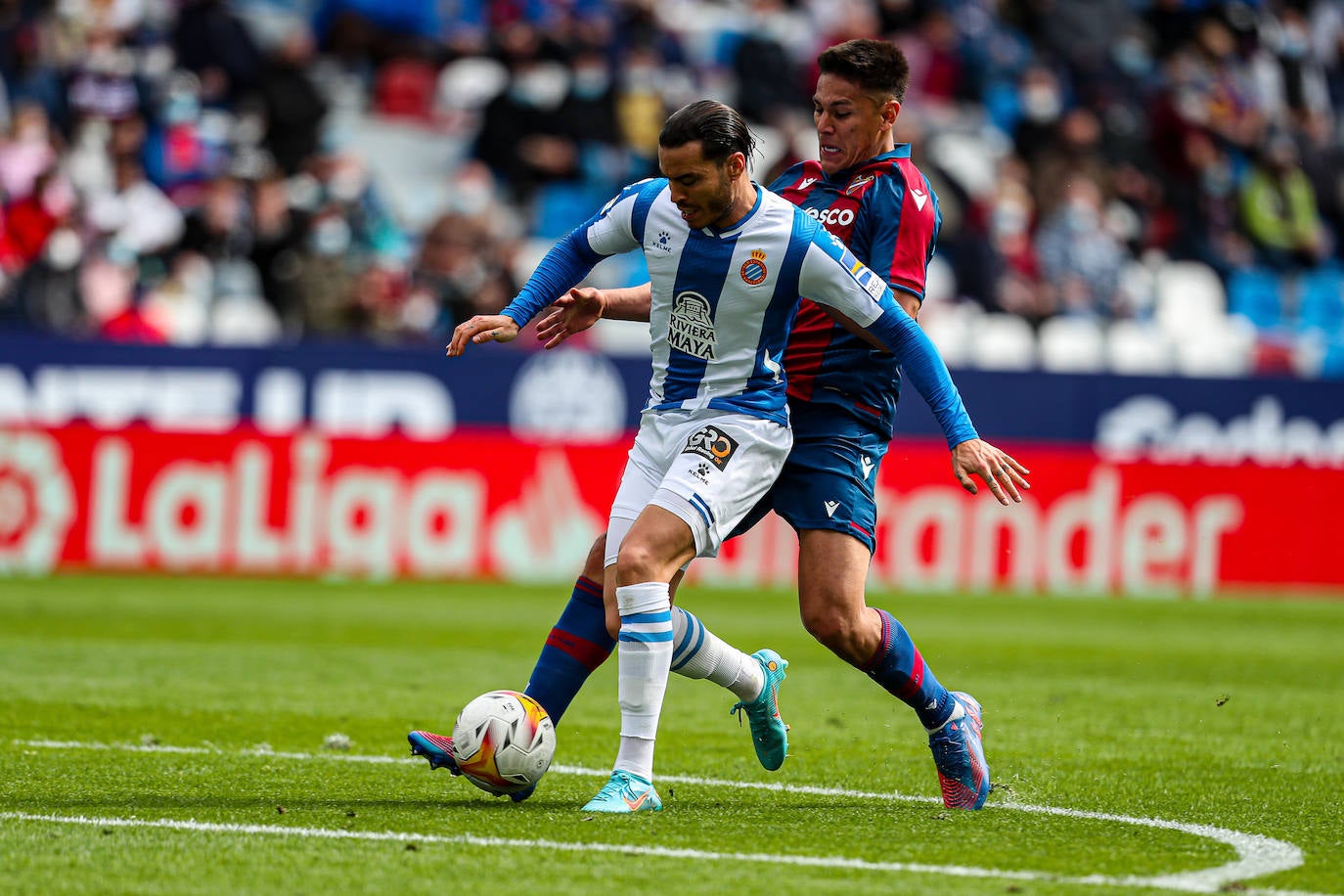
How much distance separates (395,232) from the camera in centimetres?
1808

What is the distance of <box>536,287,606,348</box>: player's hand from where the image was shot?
20.9 feet

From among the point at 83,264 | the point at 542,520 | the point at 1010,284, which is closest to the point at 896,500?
the point at 542,520

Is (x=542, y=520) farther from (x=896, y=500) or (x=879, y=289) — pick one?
(x=879, y=289)

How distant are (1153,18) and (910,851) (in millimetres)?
19955

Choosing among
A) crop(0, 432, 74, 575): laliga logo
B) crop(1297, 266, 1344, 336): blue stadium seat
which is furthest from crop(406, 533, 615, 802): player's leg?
crop(1297, 266, 1344, 336): blue stadium seat

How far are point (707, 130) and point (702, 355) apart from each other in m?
0.73

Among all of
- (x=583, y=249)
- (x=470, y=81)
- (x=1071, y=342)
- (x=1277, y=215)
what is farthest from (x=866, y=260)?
(x=1277, y=215)

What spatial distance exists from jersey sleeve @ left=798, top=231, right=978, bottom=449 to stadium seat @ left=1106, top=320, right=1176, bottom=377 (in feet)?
45.7

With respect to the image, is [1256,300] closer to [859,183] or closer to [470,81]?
[470,81]

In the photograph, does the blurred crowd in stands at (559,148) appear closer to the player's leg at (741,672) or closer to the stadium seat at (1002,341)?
the stadium seat at (1002,341)

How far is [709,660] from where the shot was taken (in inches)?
248

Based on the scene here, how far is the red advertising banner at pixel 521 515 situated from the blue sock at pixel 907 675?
28.4ft

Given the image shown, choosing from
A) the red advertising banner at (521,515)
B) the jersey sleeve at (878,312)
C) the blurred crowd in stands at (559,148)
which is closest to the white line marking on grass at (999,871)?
the jersey sleeve at (878,312)

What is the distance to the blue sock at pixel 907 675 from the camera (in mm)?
6234
